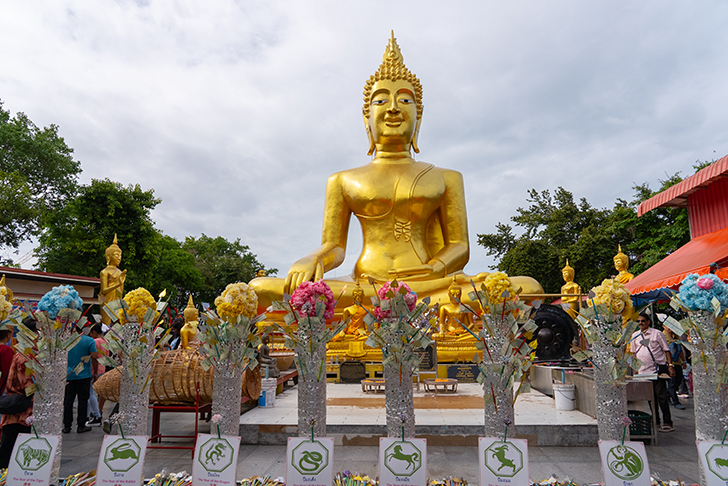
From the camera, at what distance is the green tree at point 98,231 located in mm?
17641

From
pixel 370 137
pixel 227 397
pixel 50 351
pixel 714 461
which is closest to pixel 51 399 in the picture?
pixel 50 351

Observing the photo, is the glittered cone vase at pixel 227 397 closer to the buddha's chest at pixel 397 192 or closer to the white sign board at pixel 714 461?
the white sign board at pixel 714 461

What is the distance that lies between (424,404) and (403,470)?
283cm

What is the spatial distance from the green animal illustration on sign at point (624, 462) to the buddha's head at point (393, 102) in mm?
7102

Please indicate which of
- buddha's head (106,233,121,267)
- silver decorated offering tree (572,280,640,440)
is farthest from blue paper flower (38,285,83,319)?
buddha's head (106,233,121,267)

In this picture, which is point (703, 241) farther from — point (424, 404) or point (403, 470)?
point (403, 470)

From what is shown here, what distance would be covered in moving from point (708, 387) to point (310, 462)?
2031 millimetres

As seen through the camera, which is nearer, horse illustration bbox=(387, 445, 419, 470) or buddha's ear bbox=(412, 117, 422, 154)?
A: horse illustration bbox=(387, 445, 419, 470)

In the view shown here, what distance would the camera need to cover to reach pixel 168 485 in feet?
8.77

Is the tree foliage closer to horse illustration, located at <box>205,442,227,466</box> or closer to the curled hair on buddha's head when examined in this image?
the curled hair on buddha's head

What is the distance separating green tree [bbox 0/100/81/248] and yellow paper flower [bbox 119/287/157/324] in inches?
657

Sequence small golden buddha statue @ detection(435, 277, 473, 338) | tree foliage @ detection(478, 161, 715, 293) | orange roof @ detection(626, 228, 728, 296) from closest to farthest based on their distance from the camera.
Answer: orange roof @ detection(626, 228, 728, 296)
small golden buddha statue @ detection(435, 277, 473, 338)
tree foliage @ detection(478, 161, 715, 293)

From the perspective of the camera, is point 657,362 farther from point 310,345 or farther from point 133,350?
point 133,350

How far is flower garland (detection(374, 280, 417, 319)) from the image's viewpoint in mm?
2459
